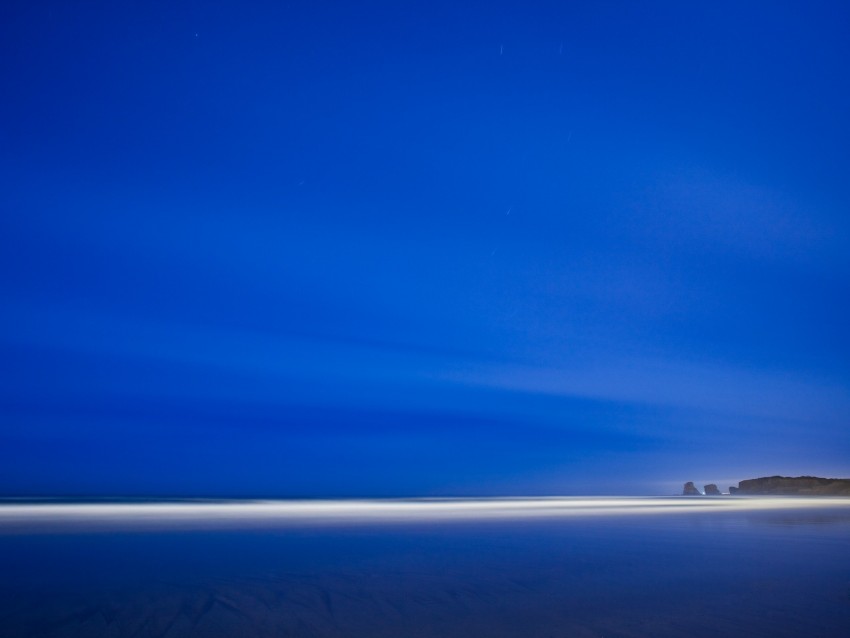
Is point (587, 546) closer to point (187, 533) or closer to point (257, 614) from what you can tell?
point (257, 614)

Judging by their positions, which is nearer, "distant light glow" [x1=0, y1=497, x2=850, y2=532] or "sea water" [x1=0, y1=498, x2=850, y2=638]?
"sea water" [x1=0, y1=498, x2=850, y2=638]

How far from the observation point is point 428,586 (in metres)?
5.78

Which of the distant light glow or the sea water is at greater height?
the distant light glow

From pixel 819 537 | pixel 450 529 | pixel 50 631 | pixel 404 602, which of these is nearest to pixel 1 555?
pixel 50 631

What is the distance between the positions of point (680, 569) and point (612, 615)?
2790 mm

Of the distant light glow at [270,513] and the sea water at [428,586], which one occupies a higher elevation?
the distant light glow at [270,513]

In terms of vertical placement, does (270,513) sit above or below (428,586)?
above

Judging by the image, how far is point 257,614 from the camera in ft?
15.2

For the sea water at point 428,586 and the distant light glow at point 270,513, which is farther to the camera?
the distant light glow at point 270,513

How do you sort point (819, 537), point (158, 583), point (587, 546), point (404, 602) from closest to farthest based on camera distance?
point (404, 602) → point (158, 583) → point (587, 546) → point (819, 537)

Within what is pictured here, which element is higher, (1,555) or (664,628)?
(1,555)

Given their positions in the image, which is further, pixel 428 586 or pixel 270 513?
pixel 270 513

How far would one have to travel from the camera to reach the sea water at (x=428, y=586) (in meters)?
4.21

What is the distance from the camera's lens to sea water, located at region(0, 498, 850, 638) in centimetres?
421
